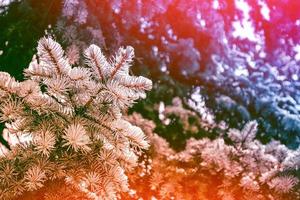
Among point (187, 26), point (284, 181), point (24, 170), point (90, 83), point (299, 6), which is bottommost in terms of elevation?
point (24, 170)

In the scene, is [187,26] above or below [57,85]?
above

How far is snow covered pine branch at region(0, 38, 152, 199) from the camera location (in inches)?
75.5

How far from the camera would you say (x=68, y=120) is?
201cm

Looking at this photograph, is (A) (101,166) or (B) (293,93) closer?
(A) (101,166)

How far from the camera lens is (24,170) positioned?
6.49ft

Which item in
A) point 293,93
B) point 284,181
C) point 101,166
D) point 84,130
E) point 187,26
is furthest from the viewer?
point 293,93

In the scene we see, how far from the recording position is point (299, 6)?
4.27m

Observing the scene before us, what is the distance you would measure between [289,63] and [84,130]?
2.95 meters

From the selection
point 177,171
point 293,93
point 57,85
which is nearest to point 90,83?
point 57,85

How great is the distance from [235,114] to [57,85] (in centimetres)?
252

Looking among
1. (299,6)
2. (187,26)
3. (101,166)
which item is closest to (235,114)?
(187,26)

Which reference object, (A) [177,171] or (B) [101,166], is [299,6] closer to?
(A) [177,171]

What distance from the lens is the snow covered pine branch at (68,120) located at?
1.92 metres

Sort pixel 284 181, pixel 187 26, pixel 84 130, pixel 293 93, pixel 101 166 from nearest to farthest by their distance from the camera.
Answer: pixel 84 130 → pixel 101 166 → pixel 284 181 → pixel 187 26 → pixel 293 93
